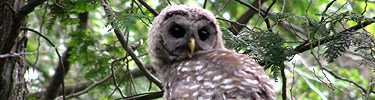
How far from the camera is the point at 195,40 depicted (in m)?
2.58

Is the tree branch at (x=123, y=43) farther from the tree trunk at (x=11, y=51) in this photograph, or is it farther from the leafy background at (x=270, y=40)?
the tree trunk at (x=11, y=51)

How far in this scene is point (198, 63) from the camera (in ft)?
7.58

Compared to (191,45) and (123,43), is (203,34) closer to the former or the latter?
(191,45)

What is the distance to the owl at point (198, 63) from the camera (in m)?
2.03

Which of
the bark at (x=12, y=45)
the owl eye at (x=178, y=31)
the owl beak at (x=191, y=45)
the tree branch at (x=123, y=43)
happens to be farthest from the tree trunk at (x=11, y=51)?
the owl beak at (x=191, y=45)

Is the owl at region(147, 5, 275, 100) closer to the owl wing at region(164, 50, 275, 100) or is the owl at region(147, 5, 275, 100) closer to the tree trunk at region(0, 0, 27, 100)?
the owl wing at region(164, 50, 275, 100)

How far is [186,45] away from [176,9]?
0.35m

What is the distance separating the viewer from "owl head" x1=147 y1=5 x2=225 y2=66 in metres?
2.56

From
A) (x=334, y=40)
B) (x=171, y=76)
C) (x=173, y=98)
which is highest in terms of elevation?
(x=334, y=40)

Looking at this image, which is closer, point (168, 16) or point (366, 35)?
point (366, 35)

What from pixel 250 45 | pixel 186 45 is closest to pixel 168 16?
pixel 186 45

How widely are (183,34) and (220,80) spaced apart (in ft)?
2.31

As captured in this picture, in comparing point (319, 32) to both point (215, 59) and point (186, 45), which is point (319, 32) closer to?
point (215, 59)

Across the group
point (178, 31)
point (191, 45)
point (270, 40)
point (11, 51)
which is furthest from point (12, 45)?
point (270, 40)
